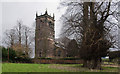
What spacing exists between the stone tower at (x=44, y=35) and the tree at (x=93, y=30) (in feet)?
73.9

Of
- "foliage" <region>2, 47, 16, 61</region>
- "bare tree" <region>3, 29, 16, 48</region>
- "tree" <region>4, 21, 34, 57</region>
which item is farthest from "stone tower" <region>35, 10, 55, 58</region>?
"foliage" <region>2, 47, 16, 61</region>

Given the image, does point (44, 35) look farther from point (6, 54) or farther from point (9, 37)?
point (6, 54)

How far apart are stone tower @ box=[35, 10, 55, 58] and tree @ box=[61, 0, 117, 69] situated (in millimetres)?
22514

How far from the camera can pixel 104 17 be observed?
14.0 metres

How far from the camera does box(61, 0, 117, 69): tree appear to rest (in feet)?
39.4

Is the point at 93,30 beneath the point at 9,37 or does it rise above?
beneath

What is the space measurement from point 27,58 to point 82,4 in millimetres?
17509

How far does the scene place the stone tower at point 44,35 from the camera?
37.9 meters

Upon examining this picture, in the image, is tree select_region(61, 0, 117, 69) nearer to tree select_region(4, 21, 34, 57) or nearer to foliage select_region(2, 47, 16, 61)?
foliage select_region(2, 47, 16, 61)

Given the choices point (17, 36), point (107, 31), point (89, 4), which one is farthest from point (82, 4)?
point (17, 36)

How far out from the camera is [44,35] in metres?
37.3

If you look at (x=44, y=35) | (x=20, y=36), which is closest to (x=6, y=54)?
(x=20, y=36)

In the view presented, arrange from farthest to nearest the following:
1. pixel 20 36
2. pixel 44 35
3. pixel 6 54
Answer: pixel 44 35
pixel 20 36
pixel 6 54

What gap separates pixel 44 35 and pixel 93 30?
26553mm
